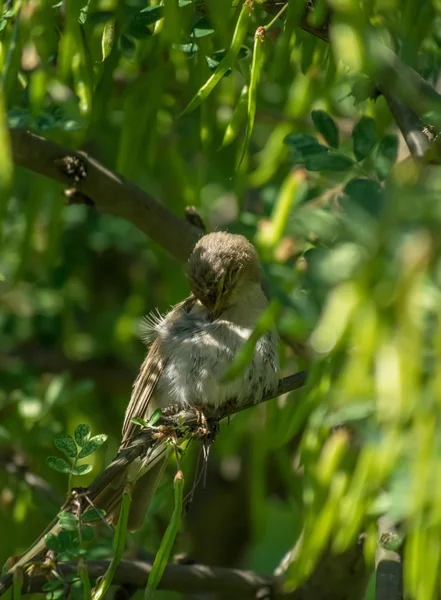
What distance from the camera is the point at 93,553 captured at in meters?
3.31

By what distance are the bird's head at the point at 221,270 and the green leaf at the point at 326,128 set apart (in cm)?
94

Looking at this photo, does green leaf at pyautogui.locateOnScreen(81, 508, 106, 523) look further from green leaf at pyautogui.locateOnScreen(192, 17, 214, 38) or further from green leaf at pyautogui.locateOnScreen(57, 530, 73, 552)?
green leaf at pyautogui.locateOnScreen(192, 17, 214, 38)

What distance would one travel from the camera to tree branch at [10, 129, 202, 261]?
3.49 metres

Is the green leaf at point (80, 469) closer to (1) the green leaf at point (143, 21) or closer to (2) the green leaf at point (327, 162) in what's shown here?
(2) the green leaf at point (327, 162)

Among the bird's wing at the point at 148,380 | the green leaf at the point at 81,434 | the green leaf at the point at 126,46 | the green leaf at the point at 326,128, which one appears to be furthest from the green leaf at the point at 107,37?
the bird's wing at the point at 148,380

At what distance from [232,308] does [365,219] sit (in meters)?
2.39

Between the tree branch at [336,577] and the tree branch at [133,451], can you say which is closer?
the tree branch at [133,451]

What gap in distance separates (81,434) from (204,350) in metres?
1.18

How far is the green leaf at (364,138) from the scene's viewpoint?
2.85m

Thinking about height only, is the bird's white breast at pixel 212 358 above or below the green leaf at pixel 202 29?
below

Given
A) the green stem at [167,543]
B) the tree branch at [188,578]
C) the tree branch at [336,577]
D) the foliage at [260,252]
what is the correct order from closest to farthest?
the foliage at [260,252] → the green stem at [167,543] → the tree branch at [188,578] → the tree branch at [336,577]

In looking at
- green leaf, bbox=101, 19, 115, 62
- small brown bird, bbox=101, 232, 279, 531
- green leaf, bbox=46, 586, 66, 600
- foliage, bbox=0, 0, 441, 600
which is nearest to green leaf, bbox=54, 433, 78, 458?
foliage, bbox=0, 0, 441, 600

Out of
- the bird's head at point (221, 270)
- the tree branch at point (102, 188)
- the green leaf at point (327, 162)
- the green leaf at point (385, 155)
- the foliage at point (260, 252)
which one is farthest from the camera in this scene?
the bird's head at point (221, 270)

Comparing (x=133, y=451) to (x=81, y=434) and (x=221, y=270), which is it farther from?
(x=221, y=270)
